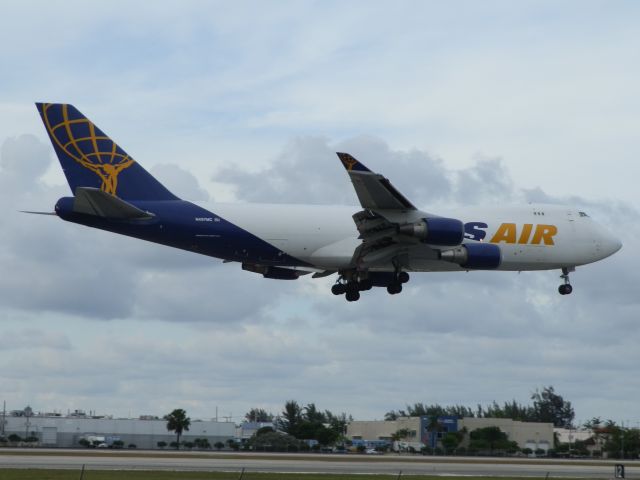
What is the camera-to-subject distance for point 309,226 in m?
54.6

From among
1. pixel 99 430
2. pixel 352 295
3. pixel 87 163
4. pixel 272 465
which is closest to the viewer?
pixel 87 163

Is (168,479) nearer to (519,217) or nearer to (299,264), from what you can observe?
(299,264)

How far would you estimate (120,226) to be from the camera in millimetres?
51812

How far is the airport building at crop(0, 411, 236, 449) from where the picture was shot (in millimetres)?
108812

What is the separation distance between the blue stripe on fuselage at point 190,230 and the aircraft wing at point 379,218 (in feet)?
14.5

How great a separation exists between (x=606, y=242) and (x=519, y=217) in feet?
18.8

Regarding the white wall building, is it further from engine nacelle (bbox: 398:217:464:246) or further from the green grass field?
engine nacelle (bbox: 398:217:464:246)

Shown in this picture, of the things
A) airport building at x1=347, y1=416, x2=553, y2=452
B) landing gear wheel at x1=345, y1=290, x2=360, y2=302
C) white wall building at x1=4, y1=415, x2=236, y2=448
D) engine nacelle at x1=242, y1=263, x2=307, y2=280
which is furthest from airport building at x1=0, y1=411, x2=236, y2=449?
landing gear wheel at x1=345, y1=290, x2=360, y2=302

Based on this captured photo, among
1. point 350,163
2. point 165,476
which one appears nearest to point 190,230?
point 350,163

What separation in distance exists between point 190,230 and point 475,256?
46.8 ft

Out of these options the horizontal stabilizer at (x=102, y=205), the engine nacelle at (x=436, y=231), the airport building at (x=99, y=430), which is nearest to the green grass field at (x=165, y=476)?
the engine nacelle at (x=436, y=231)

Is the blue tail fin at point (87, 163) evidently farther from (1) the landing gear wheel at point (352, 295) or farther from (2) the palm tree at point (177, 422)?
(2) the palm tree at point (177, 422)

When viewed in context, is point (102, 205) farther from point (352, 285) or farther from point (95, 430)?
point (95, 430)

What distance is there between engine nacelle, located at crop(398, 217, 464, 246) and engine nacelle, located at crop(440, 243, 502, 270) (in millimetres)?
2211
